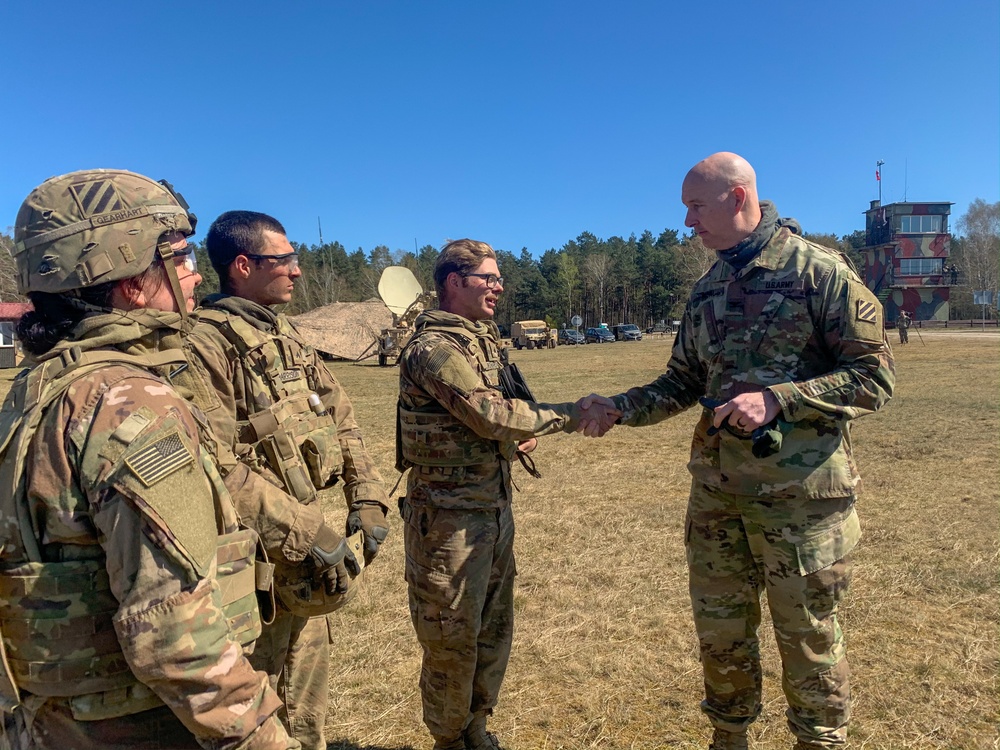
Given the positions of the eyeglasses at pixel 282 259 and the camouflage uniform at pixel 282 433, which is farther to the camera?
the eyeglasses at pixel 282 259

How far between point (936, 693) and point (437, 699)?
9.32 feet

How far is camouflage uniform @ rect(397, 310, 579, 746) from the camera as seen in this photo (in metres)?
3.12

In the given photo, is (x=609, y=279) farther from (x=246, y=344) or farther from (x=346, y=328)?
(x=246, y=344)

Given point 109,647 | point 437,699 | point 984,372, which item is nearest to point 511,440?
point 437,699

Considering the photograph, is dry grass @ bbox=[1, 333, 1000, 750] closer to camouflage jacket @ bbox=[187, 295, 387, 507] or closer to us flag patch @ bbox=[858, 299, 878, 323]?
camouflage jacket @ bbox=[187, 295, 387, 507]

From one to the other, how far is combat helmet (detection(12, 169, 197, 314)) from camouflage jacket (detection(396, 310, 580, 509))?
4.90ft

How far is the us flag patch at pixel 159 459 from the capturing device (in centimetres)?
143

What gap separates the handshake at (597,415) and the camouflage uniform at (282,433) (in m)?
1.09

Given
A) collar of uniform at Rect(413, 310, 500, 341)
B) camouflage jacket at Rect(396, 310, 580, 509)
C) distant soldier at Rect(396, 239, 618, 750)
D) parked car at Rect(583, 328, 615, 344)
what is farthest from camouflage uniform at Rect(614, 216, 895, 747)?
parked car at Rect(583, 328, 615, 344)

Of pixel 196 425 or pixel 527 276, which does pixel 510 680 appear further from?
pixel 527 276

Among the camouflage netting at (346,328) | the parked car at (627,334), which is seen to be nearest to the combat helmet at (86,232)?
the camouflage netting at (346,328)

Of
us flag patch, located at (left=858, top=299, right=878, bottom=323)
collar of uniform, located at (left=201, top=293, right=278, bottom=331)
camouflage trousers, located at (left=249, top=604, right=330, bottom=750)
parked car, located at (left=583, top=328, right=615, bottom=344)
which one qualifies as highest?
parked car, located at (left=583, top=328, right=615, bottom=344)

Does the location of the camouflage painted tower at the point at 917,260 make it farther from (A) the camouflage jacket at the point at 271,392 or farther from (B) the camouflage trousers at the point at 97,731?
(B) the camouflage trousers at the point at 97,731

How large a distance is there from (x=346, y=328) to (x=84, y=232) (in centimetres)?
3649
